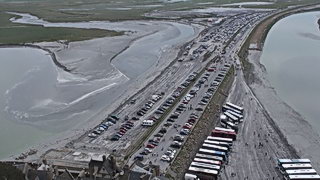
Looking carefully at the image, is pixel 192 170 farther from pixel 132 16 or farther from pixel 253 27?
pixel 132 16

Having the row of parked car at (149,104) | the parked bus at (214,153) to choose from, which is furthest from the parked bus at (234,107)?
the parked bus at (214,153)

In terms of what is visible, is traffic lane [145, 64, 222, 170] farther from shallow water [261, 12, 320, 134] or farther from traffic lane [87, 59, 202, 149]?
shallow water [261, 12, 320, 134]

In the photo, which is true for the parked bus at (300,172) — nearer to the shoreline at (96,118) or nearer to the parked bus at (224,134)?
the parked bus at (224,134)

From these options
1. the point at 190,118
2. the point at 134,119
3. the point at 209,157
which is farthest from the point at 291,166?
the point at 134,119

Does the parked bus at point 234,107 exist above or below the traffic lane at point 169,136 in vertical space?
above

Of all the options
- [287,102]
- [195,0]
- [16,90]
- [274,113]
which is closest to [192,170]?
[274,113]

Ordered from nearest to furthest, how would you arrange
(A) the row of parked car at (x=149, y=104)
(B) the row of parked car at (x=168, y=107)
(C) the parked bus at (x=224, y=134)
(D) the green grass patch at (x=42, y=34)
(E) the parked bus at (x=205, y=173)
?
(E) the parked bus at (x=205, y=173)
(C) the parked bus at (x=224, y=134)
(B) the row of parked car at (x=168, y=107)
(A) the row of parked car at (x=149, y=104)
(D) the green grass patch at (x=42, y=34)

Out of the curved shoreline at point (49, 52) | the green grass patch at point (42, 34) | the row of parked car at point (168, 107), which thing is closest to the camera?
the row of parked car at point (168, 107)
